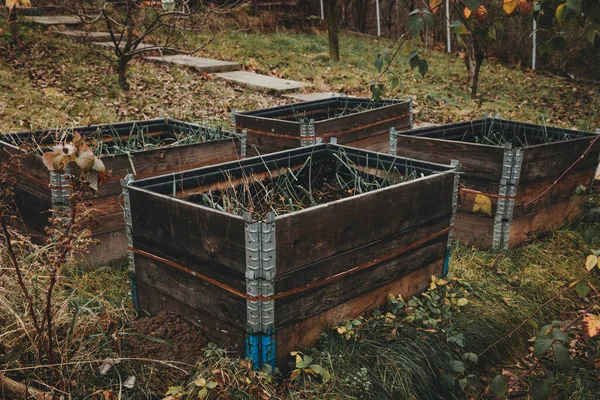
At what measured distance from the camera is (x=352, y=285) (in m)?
3.51

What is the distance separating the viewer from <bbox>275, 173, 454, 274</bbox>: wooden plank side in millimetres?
3080

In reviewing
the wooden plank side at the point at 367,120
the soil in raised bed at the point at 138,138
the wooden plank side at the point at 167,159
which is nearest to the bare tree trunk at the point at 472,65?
the wooden plank side at the point at 367,120

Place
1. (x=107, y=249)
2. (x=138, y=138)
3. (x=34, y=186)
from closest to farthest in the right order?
1. (x=34, y=186)
2. (x=107, y=249)
3. (x=138, y=138)

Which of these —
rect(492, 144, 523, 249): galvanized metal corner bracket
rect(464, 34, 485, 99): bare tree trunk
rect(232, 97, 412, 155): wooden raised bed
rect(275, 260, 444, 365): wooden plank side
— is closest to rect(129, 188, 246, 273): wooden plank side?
rect(275, 260, 444, 365): wooden plank side

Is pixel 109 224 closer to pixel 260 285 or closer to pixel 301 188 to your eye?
pixel 301 188

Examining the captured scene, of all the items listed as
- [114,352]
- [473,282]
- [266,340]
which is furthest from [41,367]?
[473,282]

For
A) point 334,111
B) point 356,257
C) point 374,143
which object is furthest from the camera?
point 334,111

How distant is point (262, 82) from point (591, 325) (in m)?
9.54

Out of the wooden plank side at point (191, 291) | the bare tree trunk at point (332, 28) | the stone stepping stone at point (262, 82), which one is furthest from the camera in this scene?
the bare tree trunk at point (332, 28)

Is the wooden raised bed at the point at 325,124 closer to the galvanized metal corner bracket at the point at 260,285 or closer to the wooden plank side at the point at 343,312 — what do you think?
the wooden plank side at the point at 343,312

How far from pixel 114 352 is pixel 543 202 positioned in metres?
4.05

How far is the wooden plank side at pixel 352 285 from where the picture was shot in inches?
125

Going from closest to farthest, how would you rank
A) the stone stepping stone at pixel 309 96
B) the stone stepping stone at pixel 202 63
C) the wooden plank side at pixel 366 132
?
the wooden plank side at pixel 366 132 < the stone stepping stone at pixel 309 96 < the stone stepping stone at pixel 202 63

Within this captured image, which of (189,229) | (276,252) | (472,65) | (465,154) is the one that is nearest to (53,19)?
(472,65)
